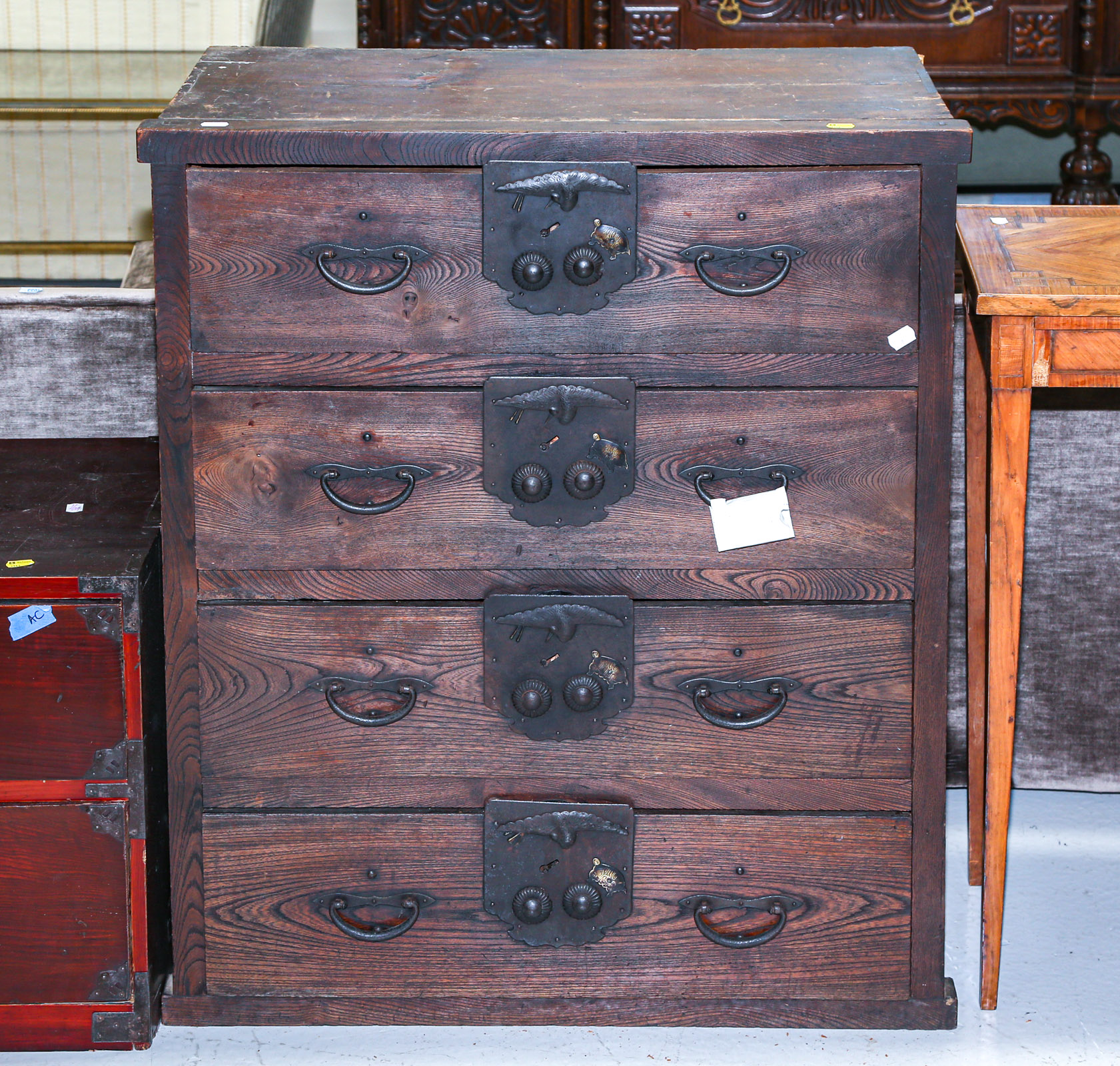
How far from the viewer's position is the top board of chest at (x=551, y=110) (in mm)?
1406

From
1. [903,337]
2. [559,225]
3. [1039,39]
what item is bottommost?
[903,337]

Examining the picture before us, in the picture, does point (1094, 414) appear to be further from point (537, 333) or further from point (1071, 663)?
point (537, 333)

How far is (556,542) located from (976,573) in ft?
2.31

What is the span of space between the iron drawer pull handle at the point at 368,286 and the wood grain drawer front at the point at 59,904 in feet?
2.08

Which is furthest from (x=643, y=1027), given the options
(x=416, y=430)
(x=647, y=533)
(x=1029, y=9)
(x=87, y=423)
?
(x=1029, y=9)

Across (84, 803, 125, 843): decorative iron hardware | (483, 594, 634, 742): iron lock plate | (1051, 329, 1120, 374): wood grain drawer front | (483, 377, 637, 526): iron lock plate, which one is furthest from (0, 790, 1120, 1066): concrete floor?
(1051, 329, 1120, 374): wood grain drawer front

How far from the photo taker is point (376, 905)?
160 cm

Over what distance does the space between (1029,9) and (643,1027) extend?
8.75 ft

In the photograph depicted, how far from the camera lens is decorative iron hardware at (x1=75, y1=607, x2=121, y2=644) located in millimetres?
1510

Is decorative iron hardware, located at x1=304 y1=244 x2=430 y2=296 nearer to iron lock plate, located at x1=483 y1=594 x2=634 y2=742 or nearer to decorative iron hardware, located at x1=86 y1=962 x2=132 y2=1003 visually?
iron lock plate, located at x1=483 y1=594 x2=634 y2=742

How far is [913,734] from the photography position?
1548 mm

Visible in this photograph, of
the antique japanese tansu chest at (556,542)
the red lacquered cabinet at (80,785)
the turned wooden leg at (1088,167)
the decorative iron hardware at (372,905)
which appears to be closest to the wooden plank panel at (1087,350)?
the antique japanese tansu chest at (556,542)

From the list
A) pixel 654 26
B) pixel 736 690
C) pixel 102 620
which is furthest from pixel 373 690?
pixel 654 26

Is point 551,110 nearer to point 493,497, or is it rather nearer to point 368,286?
point 368,286
